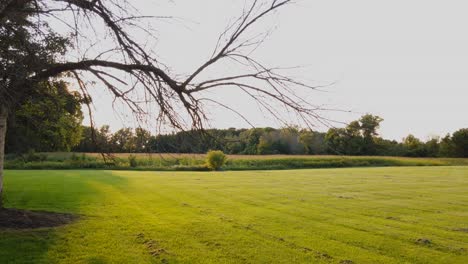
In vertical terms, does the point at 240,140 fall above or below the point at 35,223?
above

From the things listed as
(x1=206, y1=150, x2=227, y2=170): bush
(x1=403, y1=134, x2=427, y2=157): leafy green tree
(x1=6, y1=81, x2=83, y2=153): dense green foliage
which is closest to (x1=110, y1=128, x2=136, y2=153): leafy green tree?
(x1=6, y1=81, x2=83, y2=153): dense green foliage

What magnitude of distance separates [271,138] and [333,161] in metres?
63.2

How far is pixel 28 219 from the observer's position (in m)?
11.8

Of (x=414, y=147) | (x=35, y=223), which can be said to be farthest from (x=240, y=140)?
(x=414, y=147)

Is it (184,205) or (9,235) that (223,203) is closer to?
(184,205)

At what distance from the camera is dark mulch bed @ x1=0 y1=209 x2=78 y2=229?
37.1 ft

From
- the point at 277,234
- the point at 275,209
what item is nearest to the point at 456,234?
the point at 277,234

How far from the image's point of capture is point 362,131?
6328 millimetres

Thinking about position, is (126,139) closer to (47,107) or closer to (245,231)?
(47,107)

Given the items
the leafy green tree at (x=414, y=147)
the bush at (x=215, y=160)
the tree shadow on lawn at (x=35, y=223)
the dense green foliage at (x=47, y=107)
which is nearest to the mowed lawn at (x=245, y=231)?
the tree shadow on lawn at (x=35, y=223)

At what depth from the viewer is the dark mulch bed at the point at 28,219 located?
37.1 feet

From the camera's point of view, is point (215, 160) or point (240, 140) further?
point (215, 160)

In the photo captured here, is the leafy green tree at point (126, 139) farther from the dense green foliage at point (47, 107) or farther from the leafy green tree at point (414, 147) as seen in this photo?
the leafy green tree at point (414, 147)

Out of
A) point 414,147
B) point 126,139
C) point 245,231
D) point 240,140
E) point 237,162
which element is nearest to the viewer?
point 240,140
